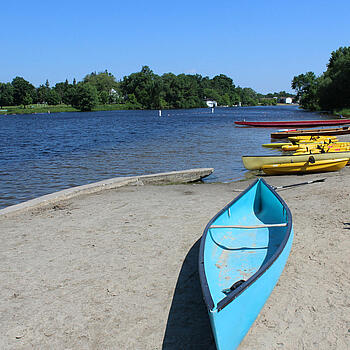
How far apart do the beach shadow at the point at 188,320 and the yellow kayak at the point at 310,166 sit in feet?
29.5

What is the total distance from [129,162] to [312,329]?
Result: 15.4 metres

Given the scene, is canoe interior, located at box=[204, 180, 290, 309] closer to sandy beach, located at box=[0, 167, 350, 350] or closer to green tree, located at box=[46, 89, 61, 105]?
sandy beach, located at box=[0, 167, 350, 350]

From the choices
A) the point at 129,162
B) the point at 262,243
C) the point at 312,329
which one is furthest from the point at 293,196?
the point at 129,162

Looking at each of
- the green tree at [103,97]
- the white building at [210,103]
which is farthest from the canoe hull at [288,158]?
the white building at [210,103]

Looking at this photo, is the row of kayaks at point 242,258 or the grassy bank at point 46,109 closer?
the row of kayaks at point 242,258

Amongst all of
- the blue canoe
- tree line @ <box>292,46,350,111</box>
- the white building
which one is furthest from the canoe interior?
the white building

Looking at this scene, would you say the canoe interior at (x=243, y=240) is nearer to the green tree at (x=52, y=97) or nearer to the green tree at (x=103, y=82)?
the green tree at (x=52, y=97)

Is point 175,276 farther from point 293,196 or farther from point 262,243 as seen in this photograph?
point 293,196

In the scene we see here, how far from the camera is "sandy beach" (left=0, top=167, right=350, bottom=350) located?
3.80m

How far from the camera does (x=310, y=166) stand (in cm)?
1318

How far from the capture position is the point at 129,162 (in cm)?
1866

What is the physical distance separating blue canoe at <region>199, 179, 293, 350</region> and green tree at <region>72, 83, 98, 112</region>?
117m

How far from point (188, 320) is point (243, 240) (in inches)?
72.4

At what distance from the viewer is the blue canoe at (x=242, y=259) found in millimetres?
3137
